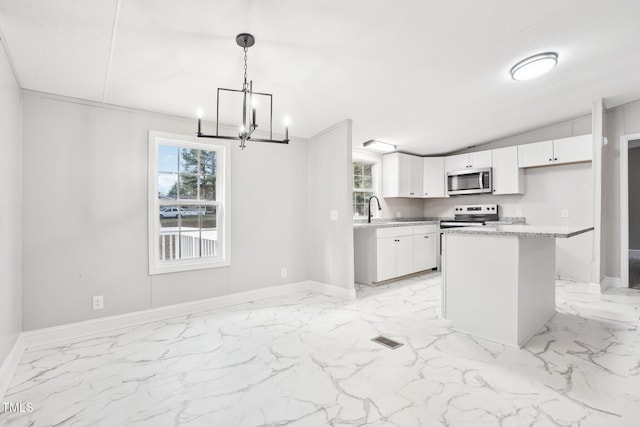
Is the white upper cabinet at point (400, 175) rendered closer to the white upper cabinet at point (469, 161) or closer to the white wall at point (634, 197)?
the white upper cabinet at point (469, 161)

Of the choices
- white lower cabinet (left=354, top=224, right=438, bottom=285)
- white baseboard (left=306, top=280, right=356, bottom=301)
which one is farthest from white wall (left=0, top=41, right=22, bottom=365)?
white lower cabinet (left=354, top=224, right=438, bottom=285)

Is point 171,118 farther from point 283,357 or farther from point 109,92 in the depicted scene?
point 283,357

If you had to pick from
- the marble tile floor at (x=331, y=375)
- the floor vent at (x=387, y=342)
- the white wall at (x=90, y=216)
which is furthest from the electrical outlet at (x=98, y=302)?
the floor vent at (x=387, y=342)

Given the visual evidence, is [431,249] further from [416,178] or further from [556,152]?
[556,152]

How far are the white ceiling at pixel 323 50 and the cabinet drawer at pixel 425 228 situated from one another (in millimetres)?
2076

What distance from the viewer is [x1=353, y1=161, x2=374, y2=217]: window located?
17.3 feet

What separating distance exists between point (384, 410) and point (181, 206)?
2.81 metres

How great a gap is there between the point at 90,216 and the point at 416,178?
5.01 m

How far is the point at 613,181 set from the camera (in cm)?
419

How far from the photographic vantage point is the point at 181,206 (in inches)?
130

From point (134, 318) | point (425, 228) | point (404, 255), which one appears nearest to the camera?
point (134, 318)

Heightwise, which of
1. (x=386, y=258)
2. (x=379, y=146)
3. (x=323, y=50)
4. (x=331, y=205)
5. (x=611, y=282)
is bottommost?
(x=611, y=282)

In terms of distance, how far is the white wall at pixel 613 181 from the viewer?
4.11 metres

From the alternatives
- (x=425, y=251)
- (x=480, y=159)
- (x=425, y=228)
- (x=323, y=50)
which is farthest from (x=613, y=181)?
(x=323, y=50)
